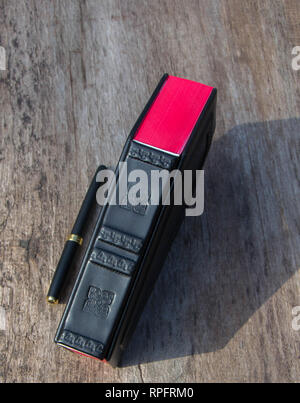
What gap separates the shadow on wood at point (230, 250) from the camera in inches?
→ 19.0

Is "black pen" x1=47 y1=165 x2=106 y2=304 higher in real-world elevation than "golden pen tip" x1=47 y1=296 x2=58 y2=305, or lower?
higher

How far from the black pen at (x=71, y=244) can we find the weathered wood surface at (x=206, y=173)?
16 mm

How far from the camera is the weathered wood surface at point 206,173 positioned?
48 cm

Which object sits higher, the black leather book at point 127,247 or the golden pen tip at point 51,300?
the black leather book at point 127,247

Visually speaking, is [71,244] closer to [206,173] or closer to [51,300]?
[51,300]

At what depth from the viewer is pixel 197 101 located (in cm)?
44

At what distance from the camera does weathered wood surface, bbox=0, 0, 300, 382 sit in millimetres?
476

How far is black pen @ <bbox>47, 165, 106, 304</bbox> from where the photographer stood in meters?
0.48

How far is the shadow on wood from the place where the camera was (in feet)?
1.58

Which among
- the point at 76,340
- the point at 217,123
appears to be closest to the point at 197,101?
the point at 217,123

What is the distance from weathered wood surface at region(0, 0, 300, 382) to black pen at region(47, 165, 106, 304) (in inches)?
0.6
